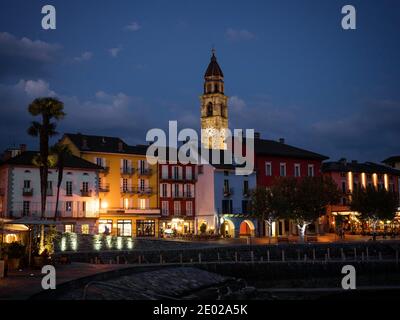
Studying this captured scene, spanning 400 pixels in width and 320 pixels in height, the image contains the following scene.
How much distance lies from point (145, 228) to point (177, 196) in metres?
5.92

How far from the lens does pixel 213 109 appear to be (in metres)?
114

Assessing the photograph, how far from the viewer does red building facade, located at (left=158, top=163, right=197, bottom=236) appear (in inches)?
2788

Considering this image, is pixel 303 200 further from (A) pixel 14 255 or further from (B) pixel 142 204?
(A) pixel 14 255

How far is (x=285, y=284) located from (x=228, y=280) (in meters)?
11.4

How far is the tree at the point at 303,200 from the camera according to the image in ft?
184

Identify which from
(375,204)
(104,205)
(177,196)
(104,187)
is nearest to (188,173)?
(177,196)

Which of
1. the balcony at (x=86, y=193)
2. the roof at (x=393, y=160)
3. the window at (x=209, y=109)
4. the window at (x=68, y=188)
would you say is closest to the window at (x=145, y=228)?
the balcony at (x=86, y=193)

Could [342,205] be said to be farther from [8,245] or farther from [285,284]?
[8,245]

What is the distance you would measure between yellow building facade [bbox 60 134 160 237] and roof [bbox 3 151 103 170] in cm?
245

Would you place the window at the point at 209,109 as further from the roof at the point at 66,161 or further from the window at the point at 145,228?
the roof at the point at 66,161

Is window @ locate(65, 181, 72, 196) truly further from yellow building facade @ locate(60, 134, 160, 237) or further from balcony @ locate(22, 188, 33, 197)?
yellow building facade @ locate(60, 134, 160, 237)

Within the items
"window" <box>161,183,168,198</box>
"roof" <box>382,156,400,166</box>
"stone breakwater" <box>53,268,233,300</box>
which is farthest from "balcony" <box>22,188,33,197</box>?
A: "roof" <box>382,156,400,166</box>

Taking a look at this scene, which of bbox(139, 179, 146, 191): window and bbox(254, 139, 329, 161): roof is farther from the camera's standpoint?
bbox(254, 139, 329, 161): roof

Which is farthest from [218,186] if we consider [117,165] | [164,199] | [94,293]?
[94,293]
